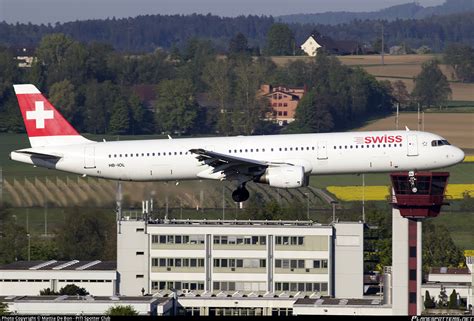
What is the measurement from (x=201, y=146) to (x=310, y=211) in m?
47.2

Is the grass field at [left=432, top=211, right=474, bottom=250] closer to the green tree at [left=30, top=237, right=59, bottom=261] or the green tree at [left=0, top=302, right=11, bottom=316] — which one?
the green tree at [left=30, top=237, right=59, bottom=261]

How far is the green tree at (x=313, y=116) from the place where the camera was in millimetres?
184500

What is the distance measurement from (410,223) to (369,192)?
34.2 m

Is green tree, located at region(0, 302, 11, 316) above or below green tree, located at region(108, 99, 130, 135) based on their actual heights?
below

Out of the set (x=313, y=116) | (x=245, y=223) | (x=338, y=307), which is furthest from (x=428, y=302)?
(x=313, y=116)

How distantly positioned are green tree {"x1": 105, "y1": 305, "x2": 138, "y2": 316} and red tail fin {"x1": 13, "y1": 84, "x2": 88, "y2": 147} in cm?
1047

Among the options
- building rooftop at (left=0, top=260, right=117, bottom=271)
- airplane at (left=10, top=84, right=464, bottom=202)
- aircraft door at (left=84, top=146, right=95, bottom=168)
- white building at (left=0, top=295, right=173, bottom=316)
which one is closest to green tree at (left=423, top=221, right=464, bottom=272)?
building rooftop at (left=0, top=260, right=117, bottom=271)

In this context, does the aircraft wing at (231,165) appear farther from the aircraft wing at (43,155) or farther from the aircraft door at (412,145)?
the aircraft wing at (43,155)

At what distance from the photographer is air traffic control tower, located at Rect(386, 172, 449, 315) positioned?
93688mm

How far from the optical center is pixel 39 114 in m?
83.1

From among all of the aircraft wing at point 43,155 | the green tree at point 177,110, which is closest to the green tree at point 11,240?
the aircraft wing at point 43,155

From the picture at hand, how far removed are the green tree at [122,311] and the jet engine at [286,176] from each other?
13.3 meters

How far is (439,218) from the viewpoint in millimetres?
127000

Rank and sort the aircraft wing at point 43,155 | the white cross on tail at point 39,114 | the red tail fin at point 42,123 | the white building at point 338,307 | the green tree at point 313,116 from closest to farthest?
the aircraft wing at point 43,155, the red tail fin at point 42,123, the white cross on tail at point 39,114, the white building at point 338,307, the green tree at point 313,116
